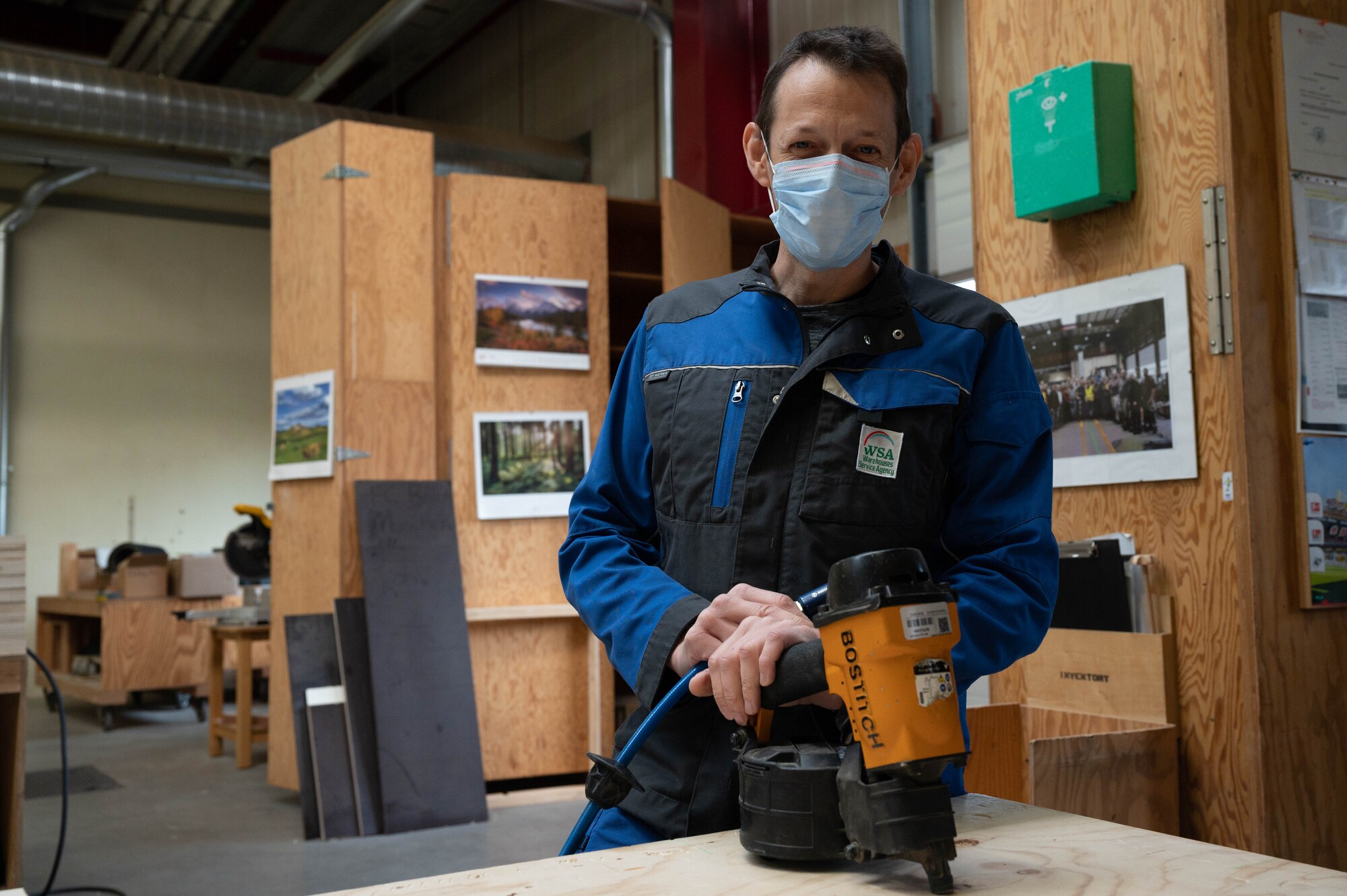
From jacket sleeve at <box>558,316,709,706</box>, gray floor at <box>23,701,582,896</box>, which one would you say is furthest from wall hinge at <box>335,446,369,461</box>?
jacket sleeve at <box>558,316,709,706</box>

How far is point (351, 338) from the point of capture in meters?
4.96

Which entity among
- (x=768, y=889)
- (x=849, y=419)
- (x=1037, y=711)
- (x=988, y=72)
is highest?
(x=988, y=72)

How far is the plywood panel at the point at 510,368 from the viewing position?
17.1 ft

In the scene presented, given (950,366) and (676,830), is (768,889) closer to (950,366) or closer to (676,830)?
(676,830)

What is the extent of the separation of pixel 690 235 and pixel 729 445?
178 inches

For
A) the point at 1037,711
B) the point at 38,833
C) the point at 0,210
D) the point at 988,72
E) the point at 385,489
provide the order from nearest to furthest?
1. the point at 1037,711
2. the point at 988,72
3. the point at 38,833
4. the point at 385,489
5. the point at 0,210

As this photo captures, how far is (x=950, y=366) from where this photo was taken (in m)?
1.25

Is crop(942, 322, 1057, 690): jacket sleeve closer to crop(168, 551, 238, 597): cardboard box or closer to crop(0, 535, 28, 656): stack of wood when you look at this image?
crop(0, 535, 28, 656): stack of wood

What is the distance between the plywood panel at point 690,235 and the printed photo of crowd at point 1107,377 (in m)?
2.81

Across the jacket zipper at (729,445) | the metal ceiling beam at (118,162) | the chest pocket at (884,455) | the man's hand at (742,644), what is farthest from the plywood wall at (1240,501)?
the metal ceiling beam at (118,162)

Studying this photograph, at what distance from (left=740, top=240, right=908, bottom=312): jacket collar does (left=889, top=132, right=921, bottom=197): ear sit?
0.23 feet

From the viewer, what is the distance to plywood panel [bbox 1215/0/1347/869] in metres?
2.41

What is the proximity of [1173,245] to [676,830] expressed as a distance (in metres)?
1.99

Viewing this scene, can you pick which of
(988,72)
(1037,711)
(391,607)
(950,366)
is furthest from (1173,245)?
(391,607)
